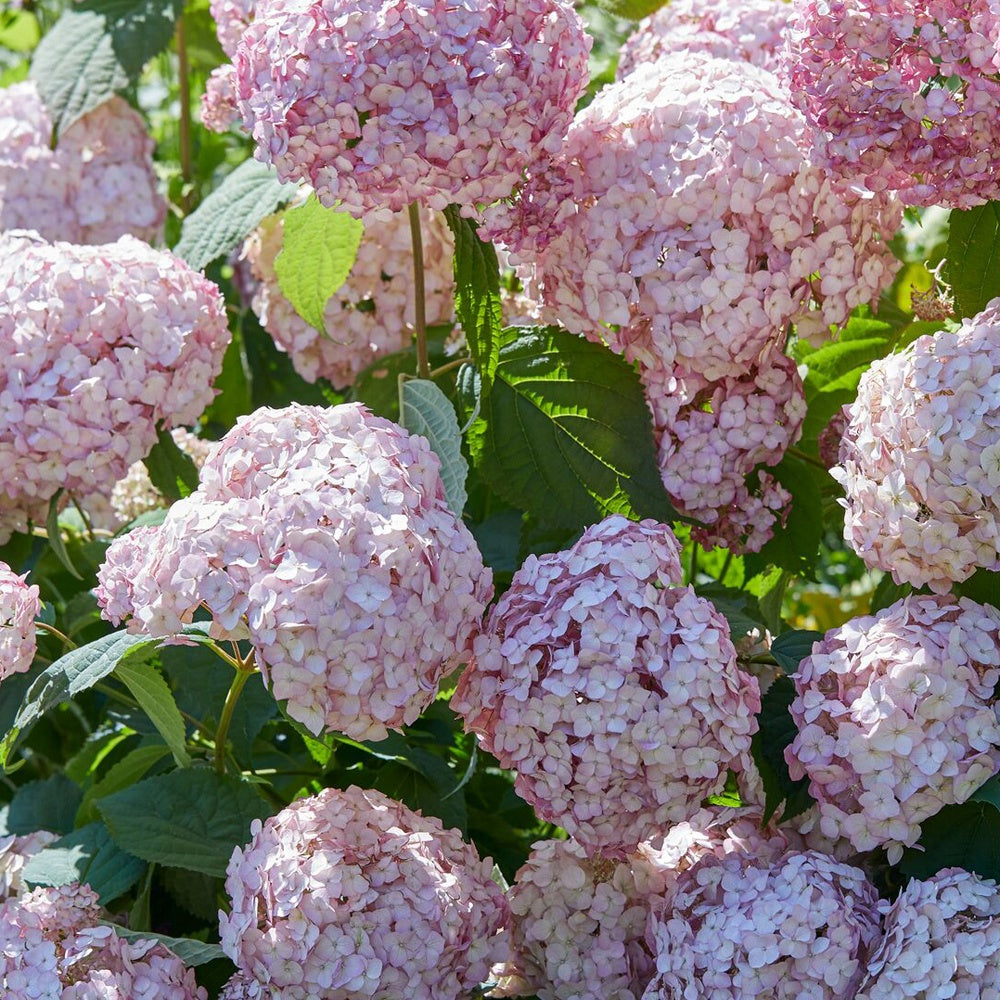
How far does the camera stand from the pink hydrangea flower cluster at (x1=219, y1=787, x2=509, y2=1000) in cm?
92

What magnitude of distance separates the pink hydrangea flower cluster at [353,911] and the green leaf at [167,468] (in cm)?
40

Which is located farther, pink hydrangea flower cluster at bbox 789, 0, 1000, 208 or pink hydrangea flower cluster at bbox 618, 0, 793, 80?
pink hydrangea flower cluster at bbox 618, 0, 793, 80

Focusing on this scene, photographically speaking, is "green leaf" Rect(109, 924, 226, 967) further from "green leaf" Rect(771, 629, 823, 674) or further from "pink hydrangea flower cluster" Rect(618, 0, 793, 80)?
"pink hydrangea flower cluster" Rect(618, 0, 793, 80)

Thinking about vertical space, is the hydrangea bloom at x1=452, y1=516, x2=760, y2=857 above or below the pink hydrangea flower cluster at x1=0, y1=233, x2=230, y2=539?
below

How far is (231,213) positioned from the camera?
1.39m

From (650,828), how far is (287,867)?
235 mm

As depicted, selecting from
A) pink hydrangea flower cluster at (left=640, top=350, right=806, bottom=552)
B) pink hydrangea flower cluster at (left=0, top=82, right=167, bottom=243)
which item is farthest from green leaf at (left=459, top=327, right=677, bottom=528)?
pink hydrangea flower cluster at (left=0, top=82, right=167, bottom=243)

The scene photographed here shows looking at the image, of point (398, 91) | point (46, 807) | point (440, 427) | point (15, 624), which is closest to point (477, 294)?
point (440, 427)

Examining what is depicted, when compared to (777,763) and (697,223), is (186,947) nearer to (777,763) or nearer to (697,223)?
(777,763)

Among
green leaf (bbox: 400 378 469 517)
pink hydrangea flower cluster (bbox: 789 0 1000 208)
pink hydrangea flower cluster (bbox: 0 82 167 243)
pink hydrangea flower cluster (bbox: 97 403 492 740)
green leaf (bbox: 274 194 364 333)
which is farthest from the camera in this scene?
pink hydrangea flower cluster (bbox: 0 82 167 243)

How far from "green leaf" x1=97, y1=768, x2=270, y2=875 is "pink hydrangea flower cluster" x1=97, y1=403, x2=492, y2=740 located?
0.21 metres

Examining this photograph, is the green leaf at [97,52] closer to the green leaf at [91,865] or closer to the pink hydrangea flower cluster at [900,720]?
the green leaf at [91,865]

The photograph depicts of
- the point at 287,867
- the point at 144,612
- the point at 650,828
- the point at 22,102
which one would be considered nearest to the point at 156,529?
the point at 144,612

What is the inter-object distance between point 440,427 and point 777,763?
36cm
